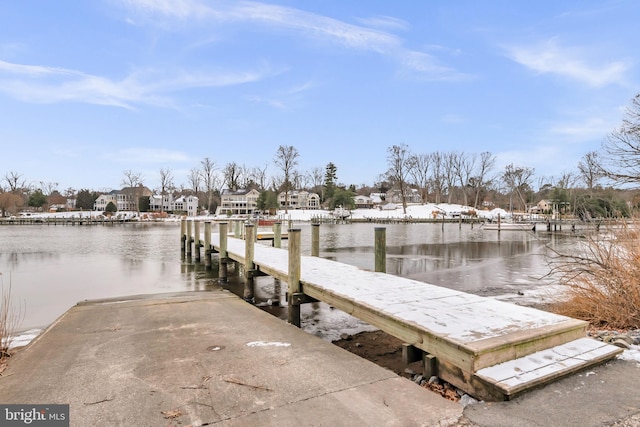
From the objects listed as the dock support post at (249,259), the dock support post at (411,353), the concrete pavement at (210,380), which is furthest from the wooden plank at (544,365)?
the dock support post at (249,259)

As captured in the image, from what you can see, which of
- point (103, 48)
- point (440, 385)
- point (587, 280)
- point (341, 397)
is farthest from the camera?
point (103, 48)

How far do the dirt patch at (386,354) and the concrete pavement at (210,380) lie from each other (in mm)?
406

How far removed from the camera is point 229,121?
131ft

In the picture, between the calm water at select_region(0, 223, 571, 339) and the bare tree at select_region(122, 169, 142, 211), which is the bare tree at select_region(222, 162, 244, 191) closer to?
the bare tree at select_region(122, 169, 142, 211)

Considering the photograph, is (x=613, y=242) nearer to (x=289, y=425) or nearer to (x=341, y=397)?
(x=341, y=397)

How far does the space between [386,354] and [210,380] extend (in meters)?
2.89

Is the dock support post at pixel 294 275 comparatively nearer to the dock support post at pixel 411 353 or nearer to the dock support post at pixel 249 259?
the dock support post at pixel 249 259

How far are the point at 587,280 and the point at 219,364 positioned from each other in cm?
548

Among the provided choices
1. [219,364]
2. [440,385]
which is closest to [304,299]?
[219,364]

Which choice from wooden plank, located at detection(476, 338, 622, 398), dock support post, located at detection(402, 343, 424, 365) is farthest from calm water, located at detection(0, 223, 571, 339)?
dock support post, located at detection(402, 343, 424, 365)

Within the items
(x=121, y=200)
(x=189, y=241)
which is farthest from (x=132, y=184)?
(x=189, y=241)

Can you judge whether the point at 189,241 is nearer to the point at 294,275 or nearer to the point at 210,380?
the point at 294,275

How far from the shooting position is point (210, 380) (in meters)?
3.44

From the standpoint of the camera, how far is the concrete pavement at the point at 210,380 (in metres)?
2.81
